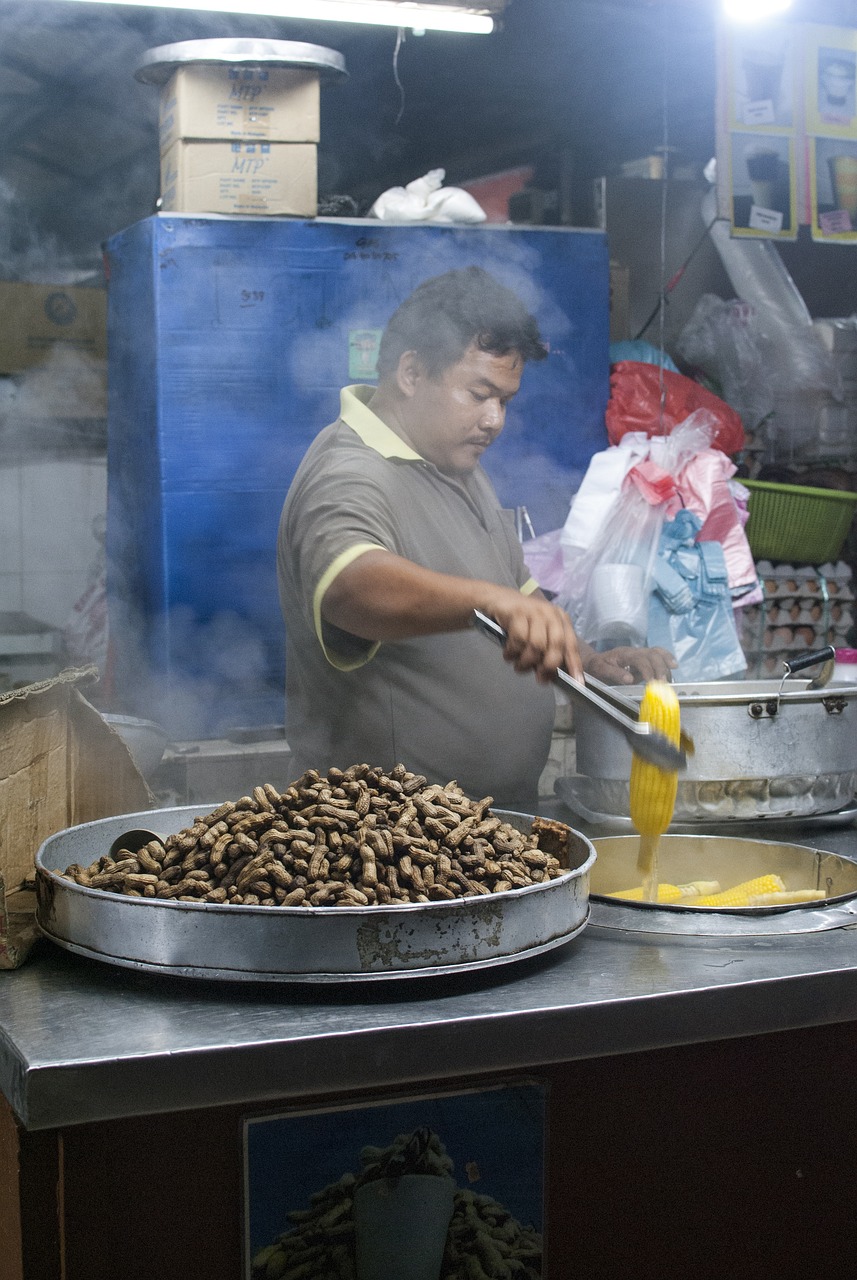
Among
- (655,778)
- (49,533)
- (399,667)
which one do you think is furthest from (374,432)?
(49,533)

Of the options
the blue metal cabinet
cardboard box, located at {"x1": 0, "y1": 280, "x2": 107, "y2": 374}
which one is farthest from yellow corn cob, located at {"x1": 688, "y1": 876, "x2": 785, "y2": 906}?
cardboard box, located at {"x1": 0, "y1": 280, "x2": 107, "y2": 374}

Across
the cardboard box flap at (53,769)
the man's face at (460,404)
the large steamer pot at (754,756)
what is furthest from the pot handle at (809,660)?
the cardboard box flap at (53,769)

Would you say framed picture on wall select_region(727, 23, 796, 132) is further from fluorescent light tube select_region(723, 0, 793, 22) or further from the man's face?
the man's face

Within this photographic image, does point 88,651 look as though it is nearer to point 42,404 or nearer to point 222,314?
point 42,404

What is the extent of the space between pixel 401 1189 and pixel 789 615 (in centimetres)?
353

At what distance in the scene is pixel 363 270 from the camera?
4.08m

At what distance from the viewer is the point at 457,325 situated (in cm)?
253

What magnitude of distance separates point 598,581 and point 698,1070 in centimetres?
259

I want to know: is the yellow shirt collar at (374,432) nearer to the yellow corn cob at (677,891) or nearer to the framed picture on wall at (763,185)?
the yellow corn cob at (677,891)

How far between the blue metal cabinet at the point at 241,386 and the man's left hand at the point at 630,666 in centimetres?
187

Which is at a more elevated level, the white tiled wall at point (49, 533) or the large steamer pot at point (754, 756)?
the white tiled wall at point (49, 533)

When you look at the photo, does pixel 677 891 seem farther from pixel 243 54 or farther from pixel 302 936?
pixel 243 54

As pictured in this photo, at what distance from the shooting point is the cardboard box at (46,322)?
435 cm

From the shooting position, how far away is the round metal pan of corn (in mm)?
1602
